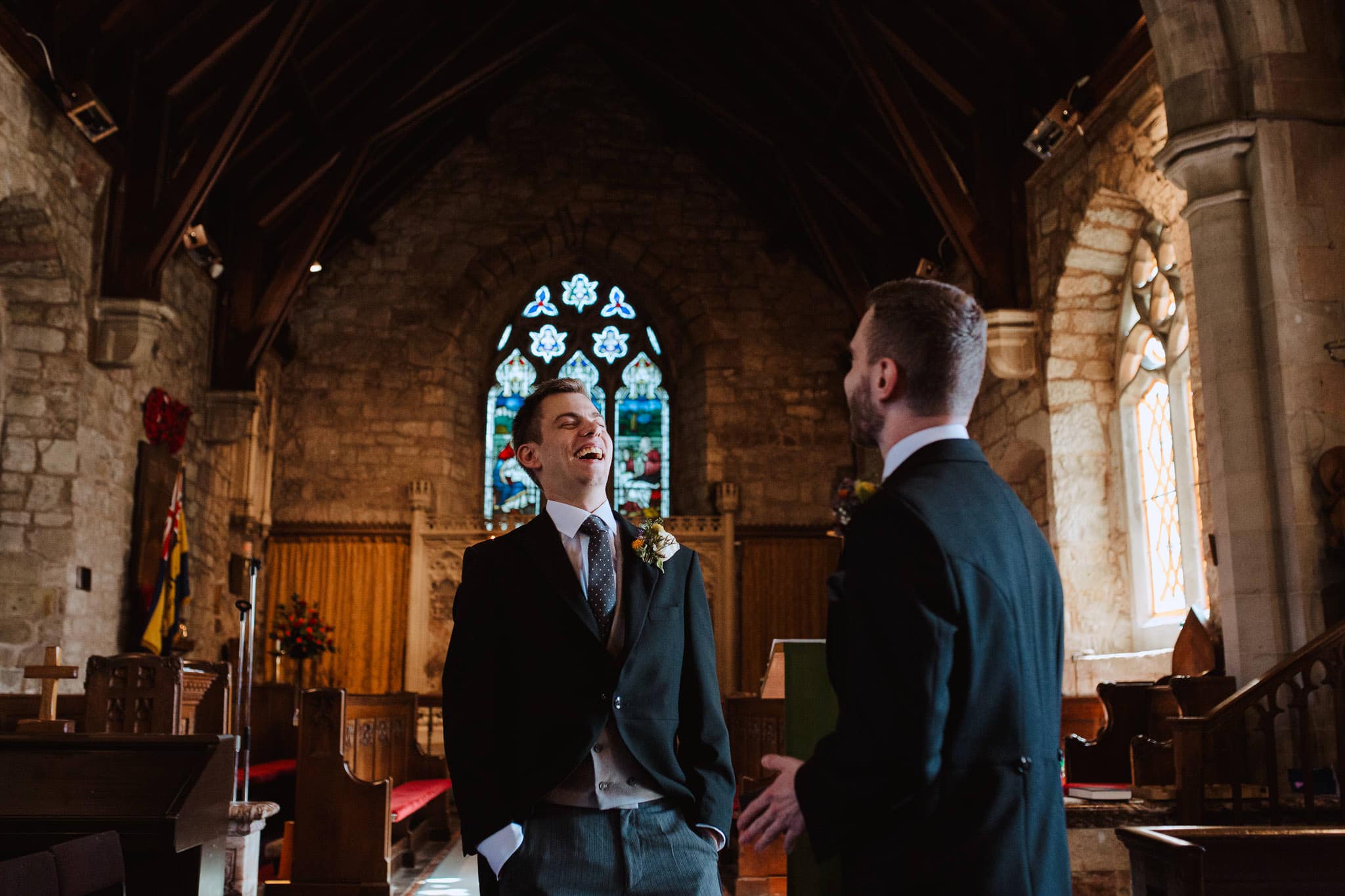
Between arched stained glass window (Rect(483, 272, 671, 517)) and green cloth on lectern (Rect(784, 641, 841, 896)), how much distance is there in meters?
9.37

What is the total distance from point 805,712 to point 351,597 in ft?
29.6

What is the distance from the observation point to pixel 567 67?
1151cm

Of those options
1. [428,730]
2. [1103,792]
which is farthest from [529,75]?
[1103,792]

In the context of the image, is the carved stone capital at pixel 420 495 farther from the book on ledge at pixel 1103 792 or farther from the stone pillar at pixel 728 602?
the book on ledge at pixel 1103 792

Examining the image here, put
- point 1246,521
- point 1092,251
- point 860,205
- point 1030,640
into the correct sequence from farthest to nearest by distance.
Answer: point 860,205 → point 1092,251 → point 1246,521 → point 1030,640

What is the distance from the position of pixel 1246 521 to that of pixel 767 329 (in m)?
6.80

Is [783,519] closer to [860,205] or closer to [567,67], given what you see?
[860,205]

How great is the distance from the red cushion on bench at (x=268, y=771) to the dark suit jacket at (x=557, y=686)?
451 cm

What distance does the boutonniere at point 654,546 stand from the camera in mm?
2006

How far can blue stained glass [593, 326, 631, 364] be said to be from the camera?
11.4 metres

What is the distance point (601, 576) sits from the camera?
6.49 ft

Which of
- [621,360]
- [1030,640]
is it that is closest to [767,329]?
[621,360]

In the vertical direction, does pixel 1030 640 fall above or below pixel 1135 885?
above

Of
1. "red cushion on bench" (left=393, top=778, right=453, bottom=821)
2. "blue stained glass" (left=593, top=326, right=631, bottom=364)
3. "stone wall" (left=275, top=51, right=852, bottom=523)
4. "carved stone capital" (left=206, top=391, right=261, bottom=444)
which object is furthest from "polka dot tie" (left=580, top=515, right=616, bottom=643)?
"blue stained glass" (left=593, top=326, right=631, bottom=364)
